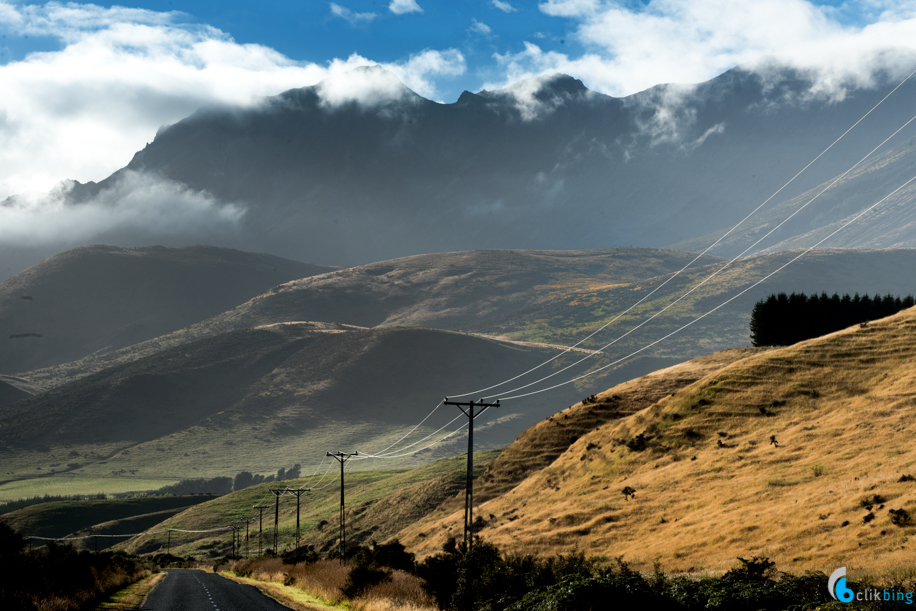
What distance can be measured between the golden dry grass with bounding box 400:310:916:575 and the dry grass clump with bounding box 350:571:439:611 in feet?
43.0

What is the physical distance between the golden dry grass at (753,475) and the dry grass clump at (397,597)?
1310cm

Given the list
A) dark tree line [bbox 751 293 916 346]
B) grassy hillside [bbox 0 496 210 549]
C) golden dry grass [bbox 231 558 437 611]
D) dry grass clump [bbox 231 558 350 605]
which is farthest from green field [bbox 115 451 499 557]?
dark tree line [bbox 751 293 916 346]

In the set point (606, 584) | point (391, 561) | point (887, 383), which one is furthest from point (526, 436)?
point (606, 584)

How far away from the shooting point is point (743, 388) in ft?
197

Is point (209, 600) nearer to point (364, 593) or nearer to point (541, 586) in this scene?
point (364, 593)

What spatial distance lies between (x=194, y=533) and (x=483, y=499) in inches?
→ 3646

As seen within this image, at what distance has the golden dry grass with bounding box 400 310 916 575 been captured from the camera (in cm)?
3250

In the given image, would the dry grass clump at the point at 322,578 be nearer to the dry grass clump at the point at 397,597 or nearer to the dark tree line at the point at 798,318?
the dry grass clump at the point at 397,597

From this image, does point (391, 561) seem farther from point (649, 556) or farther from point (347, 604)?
point (649, 556)

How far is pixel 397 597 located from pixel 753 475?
95.4ft

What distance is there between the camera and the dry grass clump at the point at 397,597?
2206 cm

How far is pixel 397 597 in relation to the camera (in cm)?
2448

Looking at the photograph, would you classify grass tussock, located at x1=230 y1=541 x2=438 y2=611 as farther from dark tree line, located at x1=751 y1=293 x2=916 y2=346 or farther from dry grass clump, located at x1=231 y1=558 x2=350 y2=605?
dark tree line, located at x1=751 y1=293 x2=916 y2=346

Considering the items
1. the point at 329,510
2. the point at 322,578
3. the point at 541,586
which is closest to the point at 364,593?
the point at 322,578
